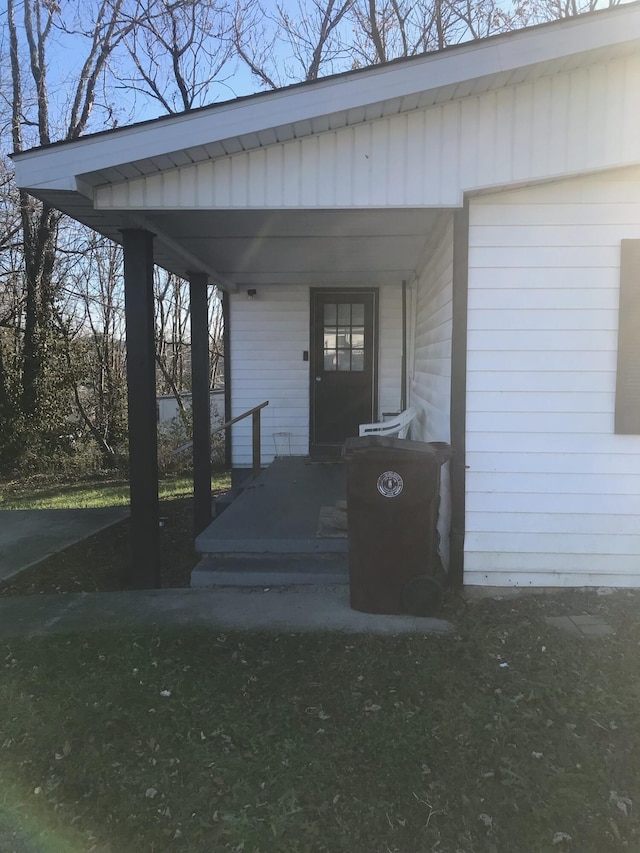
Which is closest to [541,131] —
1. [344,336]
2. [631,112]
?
[631,112]

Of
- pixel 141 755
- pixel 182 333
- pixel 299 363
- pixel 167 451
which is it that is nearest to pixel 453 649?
pixel 141 755

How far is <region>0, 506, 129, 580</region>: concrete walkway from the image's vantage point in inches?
213

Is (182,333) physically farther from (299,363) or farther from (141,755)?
(141,755)

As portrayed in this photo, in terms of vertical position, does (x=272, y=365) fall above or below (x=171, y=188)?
below

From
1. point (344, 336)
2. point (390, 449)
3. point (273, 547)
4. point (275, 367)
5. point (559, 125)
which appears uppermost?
point (559, 125)

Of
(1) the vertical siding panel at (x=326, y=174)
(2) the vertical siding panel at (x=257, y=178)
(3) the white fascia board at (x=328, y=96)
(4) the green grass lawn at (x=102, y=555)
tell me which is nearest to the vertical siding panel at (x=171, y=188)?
(3) the white fascia board at (x=328, y=96)

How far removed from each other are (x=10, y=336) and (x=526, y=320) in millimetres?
10012

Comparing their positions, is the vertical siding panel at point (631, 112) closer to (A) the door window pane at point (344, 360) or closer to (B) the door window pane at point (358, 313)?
(B) the door window pane at point (358, 313)

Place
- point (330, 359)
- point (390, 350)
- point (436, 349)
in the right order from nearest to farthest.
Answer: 1. point (436, 349)
2. point (390, 350)
3. point (330, 359)

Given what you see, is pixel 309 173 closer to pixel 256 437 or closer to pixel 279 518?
pixel 279 518

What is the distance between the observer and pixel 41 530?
6391 millimetres

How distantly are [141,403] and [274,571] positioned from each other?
1.56 metres

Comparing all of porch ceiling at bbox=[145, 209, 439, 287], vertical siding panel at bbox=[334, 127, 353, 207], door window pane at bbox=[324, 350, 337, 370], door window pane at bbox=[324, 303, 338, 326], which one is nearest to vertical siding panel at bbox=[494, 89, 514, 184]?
porch ceiling at bbox=[145, 209, 439, 287]

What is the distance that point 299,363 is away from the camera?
8.48 metres
